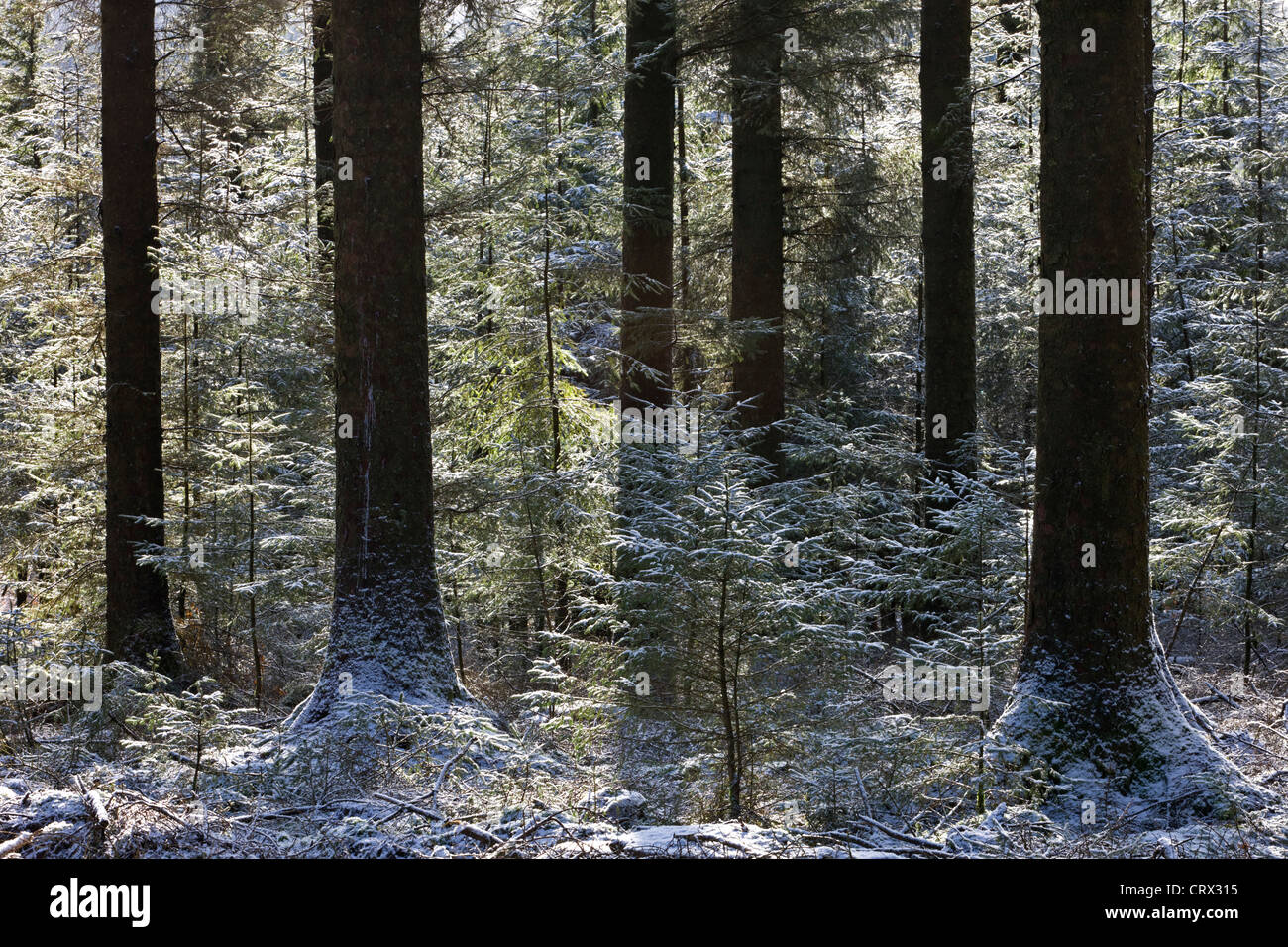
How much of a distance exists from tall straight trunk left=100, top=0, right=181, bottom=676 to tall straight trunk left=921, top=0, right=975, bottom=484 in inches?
322

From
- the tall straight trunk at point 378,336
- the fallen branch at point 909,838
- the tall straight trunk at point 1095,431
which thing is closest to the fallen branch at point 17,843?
the tall straight trunk at point 378,336

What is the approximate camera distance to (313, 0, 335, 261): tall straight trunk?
11688mm

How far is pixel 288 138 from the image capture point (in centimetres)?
1583

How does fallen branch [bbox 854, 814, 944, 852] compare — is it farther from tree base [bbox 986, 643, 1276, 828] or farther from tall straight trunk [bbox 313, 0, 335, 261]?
tall straight trunk [bbox 313, 0, 335, 261]

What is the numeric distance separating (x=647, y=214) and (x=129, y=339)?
5510 mm

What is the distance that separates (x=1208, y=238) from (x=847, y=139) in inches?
409

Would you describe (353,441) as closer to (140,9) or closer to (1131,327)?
(1131,327)

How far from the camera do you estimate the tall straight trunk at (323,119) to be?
460 inches

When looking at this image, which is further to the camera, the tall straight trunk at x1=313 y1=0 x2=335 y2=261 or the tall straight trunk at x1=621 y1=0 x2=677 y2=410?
the tall straight trunk at x1=313 y1=0 x2=335 y2=261

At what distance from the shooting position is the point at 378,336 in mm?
6910

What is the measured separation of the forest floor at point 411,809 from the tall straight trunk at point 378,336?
2.93ft

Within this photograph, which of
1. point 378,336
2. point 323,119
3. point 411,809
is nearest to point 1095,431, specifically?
point 411,809

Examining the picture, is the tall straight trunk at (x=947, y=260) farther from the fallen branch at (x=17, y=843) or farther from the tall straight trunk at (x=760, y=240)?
the fallen branch at (x=17, y=843)

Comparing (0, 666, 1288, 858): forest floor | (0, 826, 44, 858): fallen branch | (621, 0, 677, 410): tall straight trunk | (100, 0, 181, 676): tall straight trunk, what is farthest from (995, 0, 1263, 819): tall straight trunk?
(100, 0, 181, 676): tall straight trunk
